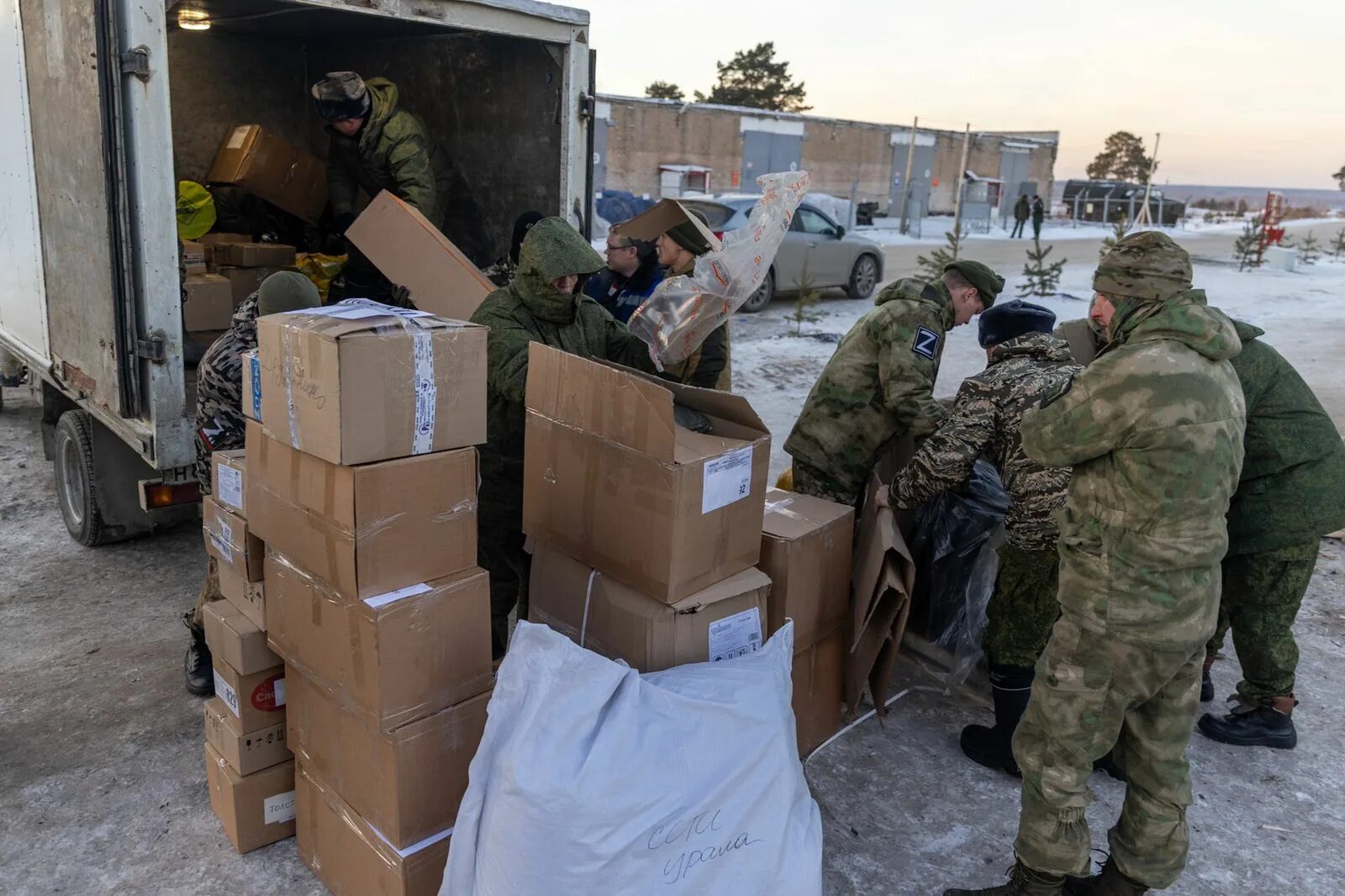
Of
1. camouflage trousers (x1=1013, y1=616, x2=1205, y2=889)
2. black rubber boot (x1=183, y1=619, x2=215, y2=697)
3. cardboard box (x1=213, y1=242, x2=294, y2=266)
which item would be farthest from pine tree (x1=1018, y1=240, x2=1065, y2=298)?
black rubber boot (x1=183, y1=619, x2=215, y2=697)

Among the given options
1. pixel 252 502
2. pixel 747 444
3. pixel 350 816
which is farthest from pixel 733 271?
pixel 350 816

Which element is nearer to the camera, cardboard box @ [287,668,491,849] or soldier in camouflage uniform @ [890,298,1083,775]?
cardboard box @ [287,668,491,849]

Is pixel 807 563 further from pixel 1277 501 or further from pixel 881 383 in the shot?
pixel 1277 501

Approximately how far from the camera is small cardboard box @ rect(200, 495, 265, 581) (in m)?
2.54

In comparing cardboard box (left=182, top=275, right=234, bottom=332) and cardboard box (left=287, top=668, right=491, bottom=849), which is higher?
cardboard box (left=182, top=275, right=234, bottom=332)

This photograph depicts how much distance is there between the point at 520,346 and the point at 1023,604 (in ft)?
5.77

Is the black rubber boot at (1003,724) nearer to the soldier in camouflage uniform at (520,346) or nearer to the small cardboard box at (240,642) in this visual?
the soldier in camouflage uniform at (520,346)

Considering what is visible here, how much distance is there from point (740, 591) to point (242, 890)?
146cm

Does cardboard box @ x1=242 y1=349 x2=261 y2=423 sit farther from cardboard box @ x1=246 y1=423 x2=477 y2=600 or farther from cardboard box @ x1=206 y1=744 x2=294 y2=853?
cardboard box @ x1=206 y1=744 x2=294 y2=853

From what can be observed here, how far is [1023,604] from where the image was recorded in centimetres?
302

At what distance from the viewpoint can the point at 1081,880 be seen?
260 centimetres

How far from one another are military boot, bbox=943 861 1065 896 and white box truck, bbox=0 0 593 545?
9.60 ft

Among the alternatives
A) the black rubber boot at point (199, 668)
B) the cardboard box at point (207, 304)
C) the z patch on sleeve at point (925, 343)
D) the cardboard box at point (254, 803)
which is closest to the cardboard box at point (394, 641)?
the cardboard box at point (254, 803)

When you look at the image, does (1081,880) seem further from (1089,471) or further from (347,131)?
(347,131)
